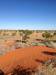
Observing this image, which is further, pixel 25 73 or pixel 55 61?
pixel 55 61

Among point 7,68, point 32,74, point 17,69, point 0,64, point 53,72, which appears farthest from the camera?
point 0,64

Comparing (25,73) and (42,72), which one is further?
(25,73)

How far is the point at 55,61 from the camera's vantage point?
1207 centimetres

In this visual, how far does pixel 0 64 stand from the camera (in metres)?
14.0

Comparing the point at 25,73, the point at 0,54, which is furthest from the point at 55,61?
the point at 0,54

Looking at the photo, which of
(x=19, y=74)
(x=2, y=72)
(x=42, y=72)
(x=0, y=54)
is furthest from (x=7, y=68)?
(x=0, y=54)

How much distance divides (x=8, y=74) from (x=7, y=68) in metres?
1.43

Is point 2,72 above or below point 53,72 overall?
below

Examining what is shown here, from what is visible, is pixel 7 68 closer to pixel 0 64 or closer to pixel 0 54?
pixel 0 64

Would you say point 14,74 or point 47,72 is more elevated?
point 47,72

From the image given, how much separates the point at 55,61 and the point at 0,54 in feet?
26.1

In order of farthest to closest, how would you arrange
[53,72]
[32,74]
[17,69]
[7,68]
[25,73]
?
[7,68]
[17,69]
[25,73]
[32,74]
[53,72]

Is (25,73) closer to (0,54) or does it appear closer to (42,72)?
(42,72)

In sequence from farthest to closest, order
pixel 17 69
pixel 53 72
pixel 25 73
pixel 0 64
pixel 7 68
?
pixel 0 64
pixel 7 68
pixel 17 69
pixel 25 73
pixel 53 72
